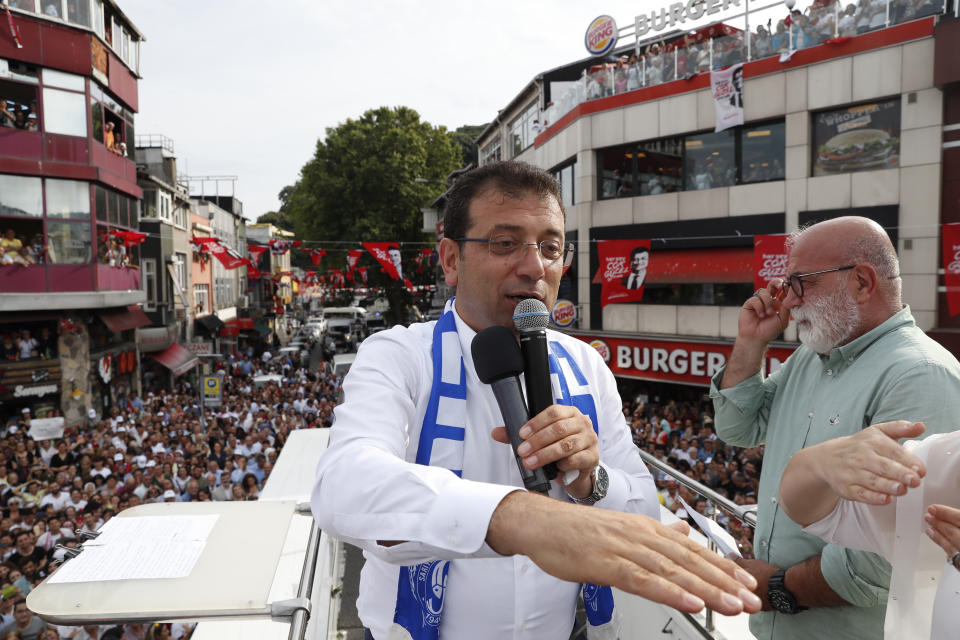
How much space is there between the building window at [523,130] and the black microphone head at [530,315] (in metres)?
24.0

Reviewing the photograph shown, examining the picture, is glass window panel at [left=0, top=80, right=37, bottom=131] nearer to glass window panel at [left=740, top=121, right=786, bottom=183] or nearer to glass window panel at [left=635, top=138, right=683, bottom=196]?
glass window panel at [left=635, top=138, right=683, bottom=196]

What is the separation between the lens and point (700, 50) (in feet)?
56.1

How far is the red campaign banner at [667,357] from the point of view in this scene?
1669cm

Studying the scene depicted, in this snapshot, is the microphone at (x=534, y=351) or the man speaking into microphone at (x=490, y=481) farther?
the microphone at (x=534, y=351)

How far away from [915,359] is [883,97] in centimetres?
1526

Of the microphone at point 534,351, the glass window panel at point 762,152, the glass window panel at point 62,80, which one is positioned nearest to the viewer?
the microphone at point 534,351

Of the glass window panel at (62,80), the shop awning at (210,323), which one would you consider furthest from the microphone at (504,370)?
the shop awning at (210,323)

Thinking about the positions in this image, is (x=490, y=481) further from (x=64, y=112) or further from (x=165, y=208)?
(x=165, y=208)

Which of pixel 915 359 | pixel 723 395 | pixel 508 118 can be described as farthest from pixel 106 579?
pixel 508 118

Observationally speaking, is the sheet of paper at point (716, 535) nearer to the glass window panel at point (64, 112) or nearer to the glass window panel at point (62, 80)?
the glass window panel at point (64, 112)

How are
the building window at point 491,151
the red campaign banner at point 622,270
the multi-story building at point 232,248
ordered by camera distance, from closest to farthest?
1. the red campaign banner at point 622,270
2. the building window at point 491,151
3. the multi-story building at point 232,248

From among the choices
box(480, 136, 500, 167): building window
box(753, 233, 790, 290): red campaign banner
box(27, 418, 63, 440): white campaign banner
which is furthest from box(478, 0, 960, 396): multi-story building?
box(27, 418, 63, 440): white campaign banner

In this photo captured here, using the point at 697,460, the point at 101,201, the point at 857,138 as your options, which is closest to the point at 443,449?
the point at 697,460

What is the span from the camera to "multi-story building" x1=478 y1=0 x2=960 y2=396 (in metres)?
13.7
